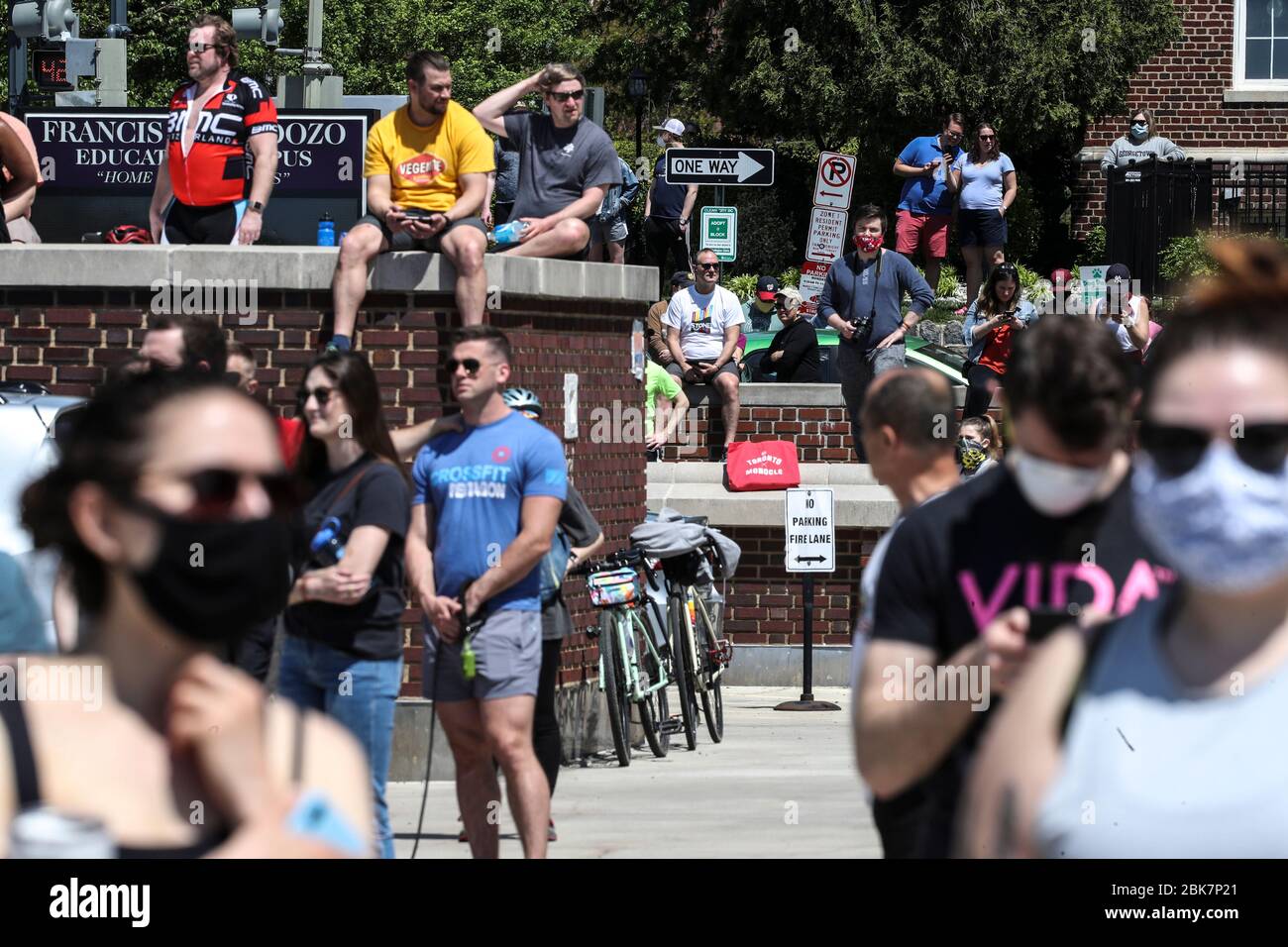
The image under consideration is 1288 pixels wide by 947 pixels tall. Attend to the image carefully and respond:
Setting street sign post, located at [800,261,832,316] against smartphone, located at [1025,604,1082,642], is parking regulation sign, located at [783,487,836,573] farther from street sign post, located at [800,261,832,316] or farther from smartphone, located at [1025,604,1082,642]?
smartphone, located at [1025,604,1082,642]

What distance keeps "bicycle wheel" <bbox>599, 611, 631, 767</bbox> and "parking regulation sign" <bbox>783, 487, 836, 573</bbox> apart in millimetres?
2665

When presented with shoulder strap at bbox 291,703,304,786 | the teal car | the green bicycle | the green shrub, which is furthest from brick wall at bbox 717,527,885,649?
the green shrub

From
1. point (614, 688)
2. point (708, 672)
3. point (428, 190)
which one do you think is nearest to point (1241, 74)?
point (708, 672)

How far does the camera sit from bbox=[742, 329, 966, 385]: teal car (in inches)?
688

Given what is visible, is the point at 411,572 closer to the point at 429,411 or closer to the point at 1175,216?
the point at 429,411

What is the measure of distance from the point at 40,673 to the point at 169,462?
1.49ft

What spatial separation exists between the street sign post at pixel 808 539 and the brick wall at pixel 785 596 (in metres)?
1.43

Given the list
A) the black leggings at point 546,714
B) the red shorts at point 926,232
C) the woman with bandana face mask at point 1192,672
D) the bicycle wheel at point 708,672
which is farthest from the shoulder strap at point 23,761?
the red shorts at point 926,232

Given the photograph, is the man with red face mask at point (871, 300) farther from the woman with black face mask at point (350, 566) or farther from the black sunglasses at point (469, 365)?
the woman with black face mask at point (350, 566)

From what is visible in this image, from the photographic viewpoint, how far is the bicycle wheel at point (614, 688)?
35.2 feet

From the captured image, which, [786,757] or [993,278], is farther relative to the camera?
[993,278]

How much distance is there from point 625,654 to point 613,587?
0.38 metres

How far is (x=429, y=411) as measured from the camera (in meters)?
10.2
